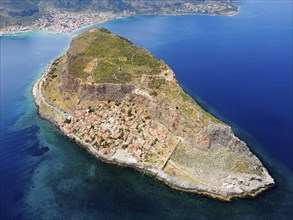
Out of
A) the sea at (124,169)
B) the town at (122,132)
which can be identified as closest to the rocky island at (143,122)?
the town at (122,132)

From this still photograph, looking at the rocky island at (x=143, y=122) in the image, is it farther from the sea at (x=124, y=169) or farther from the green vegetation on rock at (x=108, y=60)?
the sea at (x=124, y=169)

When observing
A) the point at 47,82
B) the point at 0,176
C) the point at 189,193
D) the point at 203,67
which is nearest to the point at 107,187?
the point at 189,193

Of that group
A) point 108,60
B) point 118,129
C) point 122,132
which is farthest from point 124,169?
point 108,60

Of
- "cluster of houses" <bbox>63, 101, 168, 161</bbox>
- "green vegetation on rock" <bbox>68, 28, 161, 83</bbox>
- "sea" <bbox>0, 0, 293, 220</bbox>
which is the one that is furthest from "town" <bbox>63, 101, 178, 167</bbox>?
"green vegetation on rock" <bbox>68, 28, 161, 83</bbox>

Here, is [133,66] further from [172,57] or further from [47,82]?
[172,57]

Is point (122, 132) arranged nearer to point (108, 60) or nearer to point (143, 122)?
point (143, 122)

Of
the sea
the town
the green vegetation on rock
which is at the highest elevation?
the green vegetation on rock

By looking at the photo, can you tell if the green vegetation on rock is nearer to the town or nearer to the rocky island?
the rocky island

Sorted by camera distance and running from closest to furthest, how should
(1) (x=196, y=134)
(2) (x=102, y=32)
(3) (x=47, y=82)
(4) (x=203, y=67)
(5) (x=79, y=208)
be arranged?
1. (5) (x=79, y=208)
2. (1) (x=196, y=134)
3. (3) (x=47, y=82)
4. (2) (x=102, y=32)
5. (4) (x=203, y=67)
